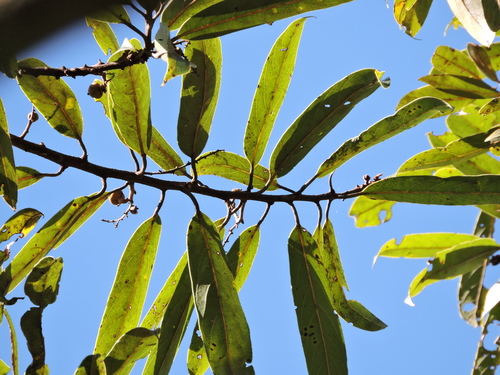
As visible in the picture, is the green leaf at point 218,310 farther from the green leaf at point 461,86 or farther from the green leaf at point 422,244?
the green leaf at point 461,86

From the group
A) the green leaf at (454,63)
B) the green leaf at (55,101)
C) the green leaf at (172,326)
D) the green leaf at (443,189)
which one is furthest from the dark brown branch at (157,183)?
the green leaf at (454,63)

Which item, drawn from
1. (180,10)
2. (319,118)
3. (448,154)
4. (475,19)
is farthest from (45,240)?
Result: (475,19)

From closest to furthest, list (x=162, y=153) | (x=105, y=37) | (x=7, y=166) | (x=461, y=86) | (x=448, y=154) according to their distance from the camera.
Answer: (x=7, y=166) < (x=105, y=37) < (x=162, y=153) < (x=448, y=154) < (x=461, y=86)

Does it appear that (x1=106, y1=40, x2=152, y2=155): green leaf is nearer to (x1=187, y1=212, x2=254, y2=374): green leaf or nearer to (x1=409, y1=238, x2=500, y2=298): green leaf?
(x1=187, y1=212, x2=254, y2=374): green leaf

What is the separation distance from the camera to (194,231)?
1.88 meters

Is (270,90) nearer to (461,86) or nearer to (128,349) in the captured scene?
(128,349)

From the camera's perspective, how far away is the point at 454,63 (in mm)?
2709

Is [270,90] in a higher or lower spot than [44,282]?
higher

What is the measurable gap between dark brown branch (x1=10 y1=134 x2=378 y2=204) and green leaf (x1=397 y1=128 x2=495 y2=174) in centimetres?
29

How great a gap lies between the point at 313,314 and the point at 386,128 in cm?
69

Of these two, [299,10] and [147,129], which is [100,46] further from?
[299,10]

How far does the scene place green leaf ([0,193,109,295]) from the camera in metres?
1.85

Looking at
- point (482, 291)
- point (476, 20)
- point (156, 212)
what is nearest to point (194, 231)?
point (156, 212)

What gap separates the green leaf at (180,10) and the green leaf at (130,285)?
71 centimetres
